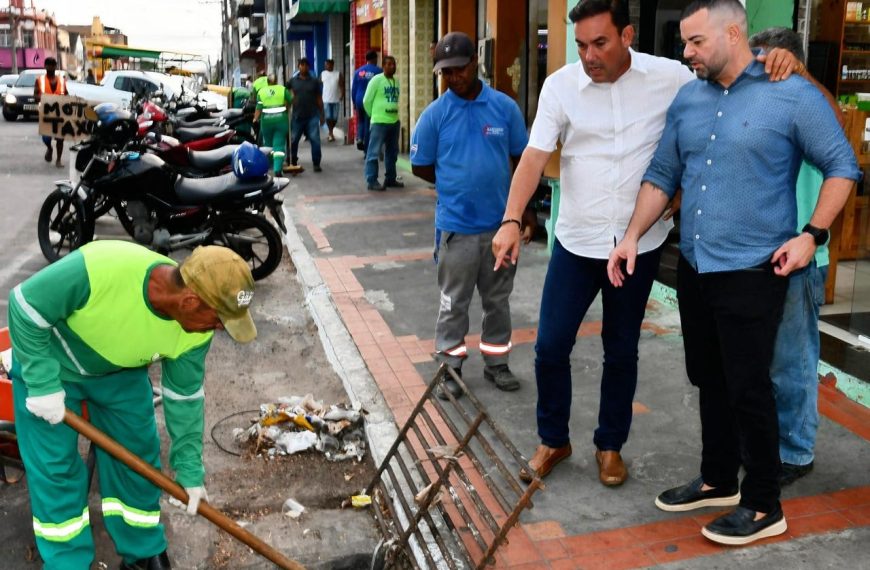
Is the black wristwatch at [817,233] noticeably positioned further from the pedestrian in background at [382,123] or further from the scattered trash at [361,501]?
the pedestrian in background at [382,123]

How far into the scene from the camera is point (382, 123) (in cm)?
1282

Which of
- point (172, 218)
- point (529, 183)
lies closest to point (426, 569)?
point (529, 183)

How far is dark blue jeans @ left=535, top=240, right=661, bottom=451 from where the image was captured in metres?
3.91

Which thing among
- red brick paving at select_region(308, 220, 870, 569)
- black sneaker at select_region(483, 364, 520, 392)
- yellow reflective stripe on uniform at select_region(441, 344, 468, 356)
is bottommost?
red brick paving at select_region(308, 220, 870, 569)

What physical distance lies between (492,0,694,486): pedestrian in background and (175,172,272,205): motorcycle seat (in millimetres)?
4521

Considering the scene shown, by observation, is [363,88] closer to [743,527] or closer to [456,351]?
[456,351]

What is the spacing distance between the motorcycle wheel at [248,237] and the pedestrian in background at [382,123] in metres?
4.76

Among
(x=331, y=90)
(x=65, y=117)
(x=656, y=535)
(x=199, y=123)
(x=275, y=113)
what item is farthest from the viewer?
(x=331, y=90)

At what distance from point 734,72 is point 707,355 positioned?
1.11 metres

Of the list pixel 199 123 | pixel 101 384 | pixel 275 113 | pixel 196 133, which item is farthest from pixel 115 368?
pixel 199 123

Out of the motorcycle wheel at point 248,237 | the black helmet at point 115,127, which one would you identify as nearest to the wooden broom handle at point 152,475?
the motorcycle wheel at point 248,237

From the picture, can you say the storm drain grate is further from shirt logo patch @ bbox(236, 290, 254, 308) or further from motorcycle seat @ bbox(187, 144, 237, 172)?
motorcycle seat @ bbox(187, 144, 237, 172)

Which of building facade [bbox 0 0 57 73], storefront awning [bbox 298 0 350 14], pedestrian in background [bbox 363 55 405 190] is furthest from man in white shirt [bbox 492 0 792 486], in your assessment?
building facade [bbox 0 0 57 73]

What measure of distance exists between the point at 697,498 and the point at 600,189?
1381 mm
